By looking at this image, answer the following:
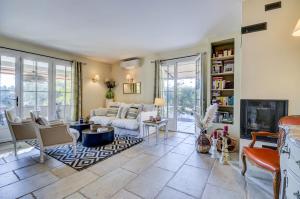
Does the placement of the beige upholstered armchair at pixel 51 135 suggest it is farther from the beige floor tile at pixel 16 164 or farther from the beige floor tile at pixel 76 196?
the beige floor tile at pixel 76 196

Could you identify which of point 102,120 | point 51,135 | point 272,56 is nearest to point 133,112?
point 102,120

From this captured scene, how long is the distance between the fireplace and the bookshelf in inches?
46.8

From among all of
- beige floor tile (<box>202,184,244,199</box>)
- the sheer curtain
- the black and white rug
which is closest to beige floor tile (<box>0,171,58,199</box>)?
the black and white rug

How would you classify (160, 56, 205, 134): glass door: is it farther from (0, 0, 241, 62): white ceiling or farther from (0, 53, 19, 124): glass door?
(0, 53, 19, 124): glass door

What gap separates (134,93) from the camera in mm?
5652

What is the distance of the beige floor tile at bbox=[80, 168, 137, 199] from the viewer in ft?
5.66

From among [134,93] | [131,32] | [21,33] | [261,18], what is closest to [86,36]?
[131,32]

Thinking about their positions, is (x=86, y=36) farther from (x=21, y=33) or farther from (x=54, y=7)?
(x=21, y=33)

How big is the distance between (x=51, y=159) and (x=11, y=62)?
2938 mm

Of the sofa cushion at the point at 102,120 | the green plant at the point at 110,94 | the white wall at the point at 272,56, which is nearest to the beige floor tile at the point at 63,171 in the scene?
the sofa cushion at the point at 102,120

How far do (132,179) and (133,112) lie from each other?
2.53 meters

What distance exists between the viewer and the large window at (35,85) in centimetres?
378

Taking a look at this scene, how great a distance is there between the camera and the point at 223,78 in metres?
3.68

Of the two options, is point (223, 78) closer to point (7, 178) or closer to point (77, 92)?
point (7, 178)
